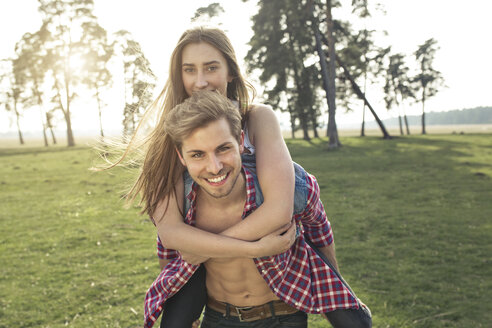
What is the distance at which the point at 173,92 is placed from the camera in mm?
3105

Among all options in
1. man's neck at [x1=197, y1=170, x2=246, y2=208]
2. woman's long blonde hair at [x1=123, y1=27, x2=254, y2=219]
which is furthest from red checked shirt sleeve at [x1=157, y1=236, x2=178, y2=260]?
man's neck at [x1=197, y1=170, x2=246, y2=208]

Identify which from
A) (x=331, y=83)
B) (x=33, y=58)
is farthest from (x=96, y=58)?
(x=331, y=83)

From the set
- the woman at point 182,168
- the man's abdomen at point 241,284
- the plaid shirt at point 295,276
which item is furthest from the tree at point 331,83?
the man's abdomen at point 241,284

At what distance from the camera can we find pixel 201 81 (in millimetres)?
2898

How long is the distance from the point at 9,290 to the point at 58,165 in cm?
1950

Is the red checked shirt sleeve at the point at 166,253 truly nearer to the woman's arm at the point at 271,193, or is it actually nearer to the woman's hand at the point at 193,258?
the woman's hand at the point at 193,258

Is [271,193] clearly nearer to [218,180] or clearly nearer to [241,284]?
[218,180]

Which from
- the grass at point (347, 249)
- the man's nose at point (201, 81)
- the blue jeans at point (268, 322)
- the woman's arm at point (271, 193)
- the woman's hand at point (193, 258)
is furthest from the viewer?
the grass at point (347, 249)

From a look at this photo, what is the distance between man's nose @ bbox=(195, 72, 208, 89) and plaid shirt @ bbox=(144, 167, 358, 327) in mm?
743

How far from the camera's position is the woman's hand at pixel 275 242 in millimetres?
2414

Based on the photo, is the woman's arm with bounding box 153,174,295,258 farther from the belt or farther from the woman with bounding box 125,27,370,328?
the belt

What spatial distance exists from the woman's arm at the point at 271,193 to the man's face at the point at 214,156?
228mm

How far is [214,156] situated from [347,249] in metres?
6.60

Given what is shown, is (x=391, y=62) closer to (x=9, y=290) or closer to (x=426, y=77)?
(x=426, y=77)
